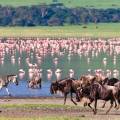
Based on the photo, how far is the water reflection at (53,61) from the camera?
195ft

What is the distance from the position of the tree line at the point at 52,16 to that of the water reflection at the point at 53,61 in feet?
182

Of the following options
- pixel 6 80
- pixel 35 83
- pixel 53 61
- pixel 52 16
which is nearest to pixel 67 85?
pixel 6 80

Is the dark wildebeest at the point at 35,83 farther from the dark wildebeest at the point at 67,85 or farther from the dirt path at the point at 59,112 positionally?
the dirt path at the point at 59,112

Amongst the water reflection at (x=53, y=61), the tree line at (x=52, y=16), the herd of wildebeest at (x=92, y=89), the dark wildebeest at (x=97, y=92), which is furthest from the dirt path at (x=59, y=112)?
the tree line at (x=52, y=16)

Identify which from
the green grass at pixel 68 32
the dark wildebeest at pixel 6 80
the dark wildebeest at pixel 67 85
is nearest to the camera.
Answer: the dark wildebeest at pixel 67 85

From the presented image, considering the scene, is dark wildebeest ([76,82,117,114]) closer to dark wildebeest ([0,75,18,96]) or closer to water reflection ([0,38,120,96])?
dark wildebeest ([0,75,18,96])

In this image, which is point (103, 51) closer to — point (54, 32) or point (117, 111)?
point (54, 32)

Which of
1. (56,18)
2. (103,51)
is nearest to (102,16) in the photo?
(56,18)

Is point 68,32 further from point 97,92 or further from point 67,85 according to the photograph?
point 97,92

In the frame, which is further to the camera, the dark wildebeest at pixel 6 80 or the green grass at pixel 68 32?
the green grass at pixel 68 32

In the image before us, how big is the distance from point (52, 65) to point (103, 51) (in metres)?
23.5

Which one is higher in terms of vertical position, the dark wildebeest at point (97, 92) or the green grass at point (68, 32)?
the dark wildebeest at point (97, 92)

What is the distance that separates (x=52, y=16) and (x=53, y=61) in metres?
91.8

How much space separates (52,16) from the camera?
547 ft
